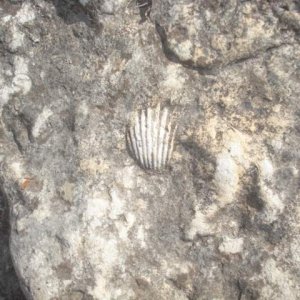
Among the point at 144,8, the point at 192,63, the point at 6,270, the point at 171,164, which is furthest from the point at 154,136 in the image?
the point at 6,270

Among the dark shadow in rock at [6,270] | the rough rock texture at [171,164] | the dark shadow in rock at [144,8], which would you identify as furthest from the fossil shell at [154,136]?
the dark shadow in rock at [6,270]

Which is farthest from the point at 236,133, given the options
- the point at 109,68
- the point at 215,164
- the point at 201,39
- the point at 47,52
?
the point at 47,52

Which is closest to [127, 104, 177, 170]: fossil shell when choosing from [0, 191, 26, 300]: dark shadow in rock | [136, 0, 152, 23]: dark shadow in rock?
[136, 0, 152, 23]: dark shadow in rock

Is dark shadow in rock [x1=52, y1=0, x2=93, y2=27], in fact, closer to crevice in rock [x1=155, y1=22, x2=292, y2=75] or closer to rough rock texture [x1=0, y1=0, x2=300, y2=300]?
rough rock texture [x1=0, y1=0, x2=300, y2=300]

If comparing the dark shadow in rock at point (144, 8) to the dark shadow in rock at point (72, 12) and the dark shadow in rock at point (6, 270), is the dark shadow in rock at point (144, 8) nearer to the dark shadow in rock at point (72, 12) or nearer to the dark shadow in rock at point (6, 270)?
the dark shadow in rock at point (72, 12)

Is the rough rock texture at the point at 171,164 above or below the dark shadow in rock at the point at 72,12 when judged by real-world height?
below

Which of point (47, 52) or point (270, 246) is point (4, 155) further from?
point (270, 246)
